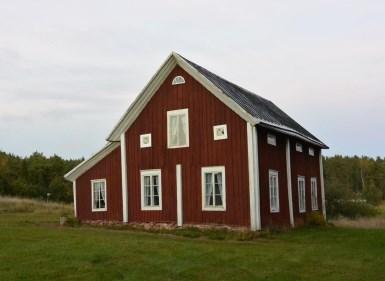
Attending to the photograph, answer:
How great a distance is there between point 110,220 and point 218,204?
6.11 m

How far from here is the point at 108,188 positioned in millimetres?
25422

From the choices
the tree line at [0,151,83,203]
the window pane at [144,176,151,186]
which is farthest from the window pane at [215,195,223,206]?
the tree line at [0,151,83,203]

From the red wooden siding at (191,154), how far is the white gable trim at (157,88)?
216 mm

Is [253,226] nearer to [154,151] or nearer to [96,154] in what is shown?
[154,151]

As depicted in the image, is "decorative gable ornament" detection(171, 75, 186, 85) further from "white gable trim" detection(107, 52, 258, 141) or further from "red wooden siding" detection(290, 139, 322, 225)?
"red wooden siding" detection(290, 139, 322, 225)

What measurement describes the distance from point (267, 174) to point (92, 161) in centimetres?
897

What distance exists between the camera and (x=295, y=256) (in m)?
14.9

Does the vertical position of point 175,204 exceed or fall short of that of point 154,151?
it falls short

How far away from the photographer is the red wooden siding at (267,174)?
69.7ft

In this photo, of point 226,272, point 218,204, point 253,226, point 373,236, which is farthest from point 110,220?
point 226,272

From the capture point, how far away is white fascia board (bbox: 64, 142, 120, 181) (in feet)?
84.1

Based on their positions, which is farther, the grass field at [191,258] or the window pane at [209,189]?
the window pane at [209,189]

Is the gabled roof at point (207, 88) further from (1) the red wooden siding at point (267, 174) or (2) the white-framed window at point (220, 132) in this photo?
(2) the white-framed window at point (220, 132)

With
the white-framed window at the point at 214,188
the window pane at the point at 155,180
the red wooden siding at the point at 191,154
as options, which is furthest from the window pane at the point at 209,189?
the window pane at the point at 155,180
